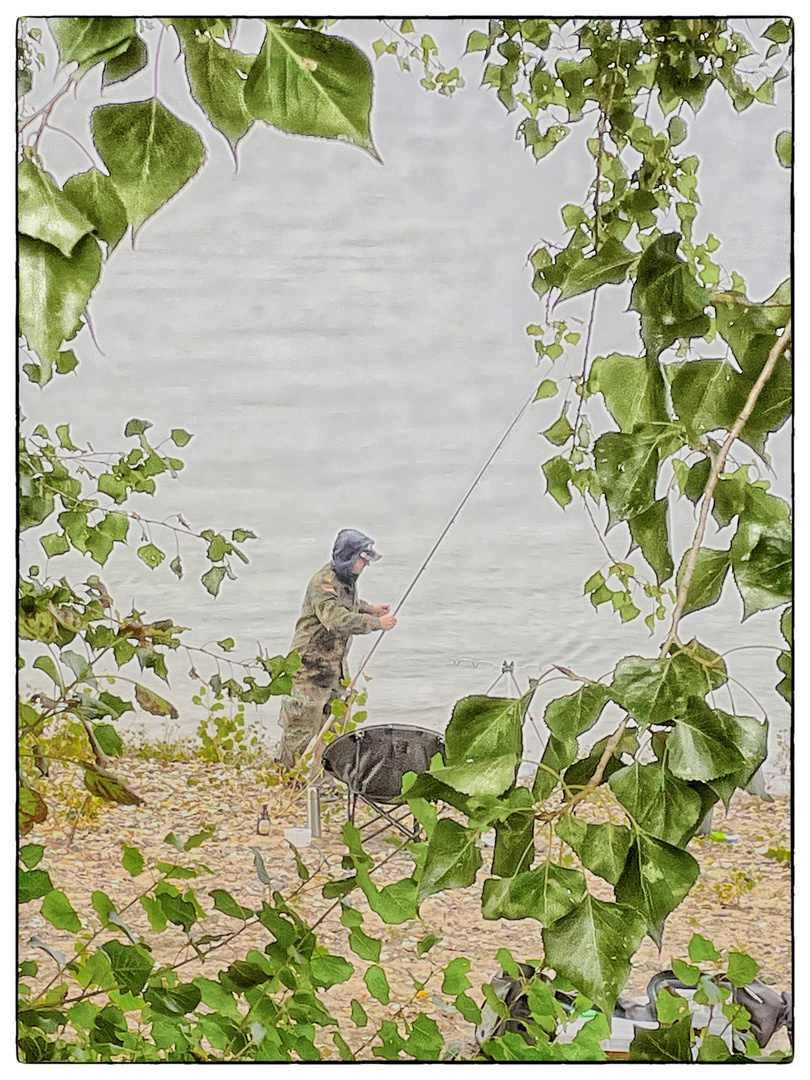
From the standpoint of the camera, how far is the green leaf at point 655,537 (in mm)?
1268

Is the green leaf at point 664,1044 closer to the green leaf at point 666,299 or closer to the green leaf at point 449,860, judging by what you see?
→ the green leaf at point 449,860

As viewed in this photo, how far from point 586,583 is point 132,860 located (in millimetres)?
624

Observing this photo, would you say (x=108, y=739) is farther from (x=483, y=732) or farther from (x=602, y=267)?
(x=602, y=267)

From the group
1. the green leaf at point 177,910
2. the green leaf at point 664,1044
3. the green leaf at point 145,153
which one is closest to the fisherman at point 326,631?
the green leaf at point 177,910

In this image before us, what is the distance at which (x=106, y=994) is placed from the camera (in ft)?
4.36

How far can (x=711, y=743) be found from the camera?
1.23m

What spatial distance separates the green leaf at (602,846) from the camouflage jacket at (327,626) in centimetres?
32

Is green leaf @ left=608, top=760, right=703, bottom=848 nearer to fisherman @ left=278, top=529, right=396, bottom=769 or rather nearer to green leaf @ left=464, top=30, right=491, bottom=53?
fisherman @ left=278, top=529, right=396, bottom=769

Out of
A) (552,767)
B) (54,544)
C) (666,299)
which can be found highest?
(666,299)

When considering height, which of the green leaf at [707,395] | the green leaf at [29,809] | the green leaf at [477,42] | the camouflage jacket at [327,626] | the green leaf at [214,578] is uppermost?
the green leaf at [477,42]

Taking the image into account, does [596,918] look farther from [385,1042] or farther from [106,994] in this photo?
[106,994]

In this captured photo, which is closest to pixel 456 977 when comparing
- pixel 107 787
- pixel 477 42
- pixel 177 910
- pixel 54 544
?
pixel 177 910

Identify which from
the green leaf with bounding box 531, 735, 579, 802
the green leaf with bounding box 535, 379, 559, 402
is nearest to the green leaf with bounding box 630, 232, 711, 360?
the green leaf with bounding box 535, 379, 559, 402
